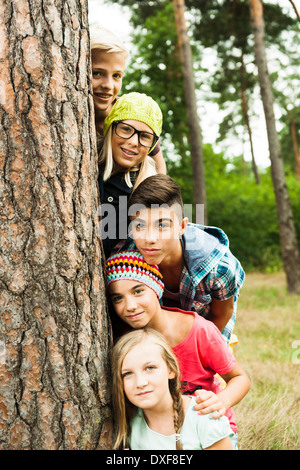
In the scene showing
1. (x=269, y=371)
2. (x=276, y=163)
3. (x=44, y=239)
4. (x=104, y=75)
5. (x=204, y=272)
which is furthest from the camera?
(x=276, y=163)

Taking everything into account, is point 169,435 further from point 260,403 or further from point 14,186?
point 260,403

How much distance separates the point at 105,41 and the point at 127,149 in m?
0.62

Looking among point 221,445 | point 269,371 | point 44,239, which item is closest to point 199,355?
point 221,445

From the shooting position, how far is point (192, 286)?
7.80ft

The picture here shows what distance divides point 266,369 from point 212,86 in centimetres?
1300

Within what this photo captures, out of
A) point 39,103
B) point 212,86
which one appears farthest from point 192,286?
point 212,86

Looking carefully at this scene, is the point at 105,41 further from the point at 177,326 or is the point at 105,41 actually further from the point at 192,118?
the point at 192,118

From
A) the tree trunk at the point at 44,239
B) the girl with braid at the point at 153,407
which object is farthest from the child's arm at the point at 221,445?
the tree trunk at the point at 44,239

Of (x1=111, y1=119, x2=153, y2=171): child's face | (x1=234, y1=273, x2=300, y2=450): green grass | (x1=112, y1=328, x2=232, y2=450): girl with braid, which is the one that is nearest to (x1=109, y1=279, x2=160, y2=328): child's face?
(x1=112, y1=328, x2=232, y2=450): girl with braid

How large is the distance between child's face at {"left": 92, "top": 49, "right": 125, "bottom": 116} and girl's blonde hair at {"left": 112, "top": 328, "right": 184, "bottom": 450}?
52.5 inches

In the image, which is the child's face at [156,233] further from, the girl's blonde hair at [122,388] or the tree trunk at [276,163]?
the tree trunk at [276,163]

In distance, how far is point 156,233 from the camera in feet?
7.38

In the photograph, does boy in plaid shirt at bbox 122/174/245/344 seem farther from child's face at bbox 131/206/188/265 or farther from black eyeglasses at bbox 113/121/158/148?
black eyeglasses at bbox 113/121/158/148

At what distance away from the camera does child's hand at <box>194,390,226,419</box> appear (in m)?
1.85
